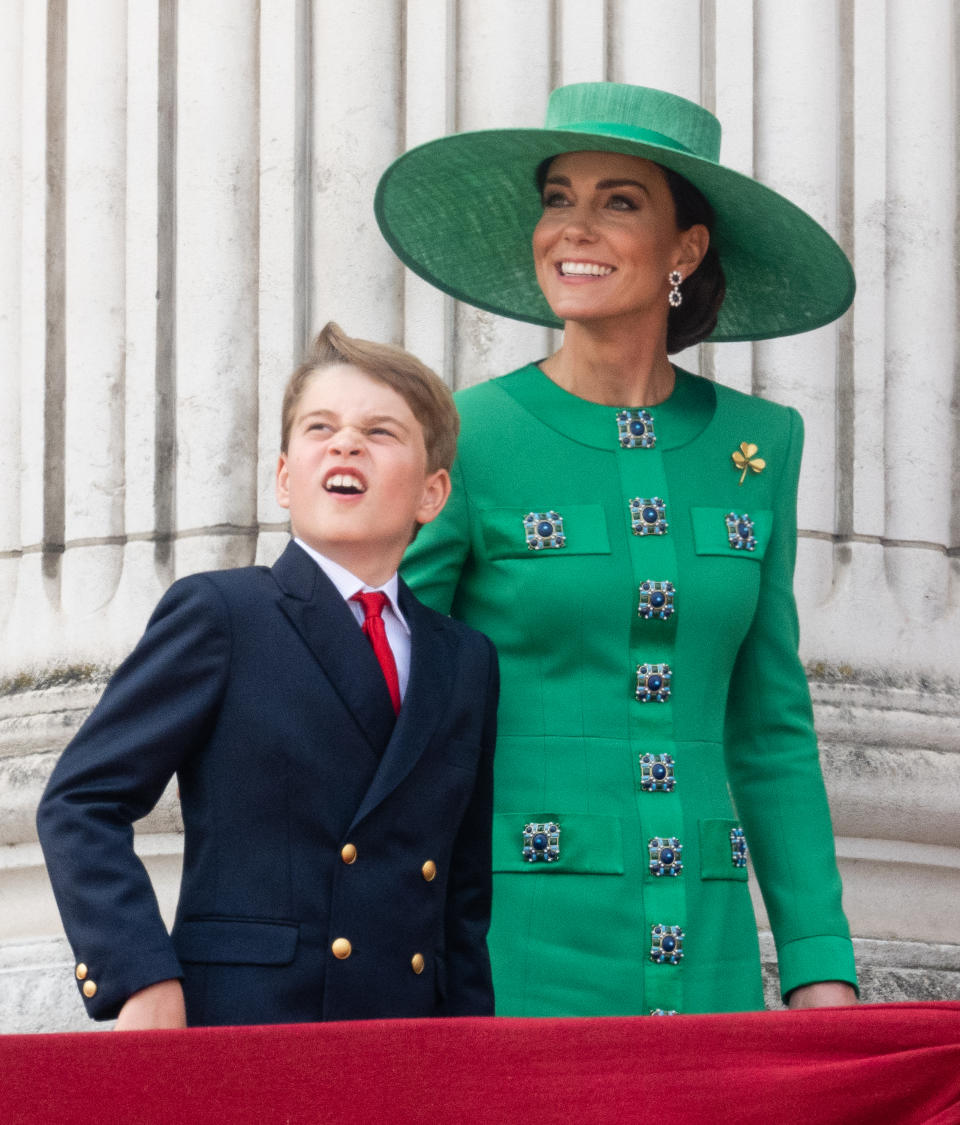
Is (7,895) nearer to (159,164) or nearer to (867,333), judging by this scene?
(159,164)

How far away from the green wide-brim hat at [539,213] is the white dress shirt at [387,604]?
647 millimetres

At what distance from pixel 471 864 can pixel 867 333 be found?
202cm

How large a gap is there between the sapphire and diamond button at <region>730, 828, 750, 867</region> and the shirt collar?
511 mm

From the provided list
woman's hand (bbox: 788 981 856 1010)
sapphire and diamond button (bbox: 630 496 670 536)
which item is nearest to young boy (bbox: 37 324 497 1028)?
sapphire and diamond button (bbox: 630 496 670 536)

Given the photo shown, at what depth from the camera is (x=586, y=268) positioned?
2.44m

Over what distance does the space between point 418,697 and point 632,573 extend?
47cm

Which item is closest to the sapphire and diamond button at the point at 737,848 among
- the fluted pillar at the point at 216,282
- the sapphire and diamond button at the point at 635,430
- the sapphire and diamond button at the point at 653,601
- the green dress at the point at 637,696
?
the green dress at the point at 637,696

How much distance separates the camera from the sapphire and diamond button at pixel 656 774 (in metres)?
2.30

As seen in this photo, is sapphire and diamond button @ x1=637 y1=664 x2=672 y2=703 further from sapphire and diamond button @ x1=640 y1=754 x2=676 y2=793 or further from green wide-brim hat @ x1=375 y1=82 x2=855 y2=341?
green wide-brim hat @ x1=375 y1=82 x2=855 y2=341

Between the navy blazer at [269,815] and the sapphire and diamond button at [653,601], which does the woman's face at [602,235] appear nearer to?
the sapphire and diamond button at [653,601]

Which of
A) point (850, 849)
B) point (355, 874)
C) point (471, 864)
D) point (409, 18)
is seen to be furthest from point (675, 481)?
point (409, 18)

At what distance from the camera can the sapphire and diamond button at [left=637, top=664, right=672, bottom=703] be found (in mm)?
2340

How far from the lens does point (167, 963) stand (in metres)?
1.77

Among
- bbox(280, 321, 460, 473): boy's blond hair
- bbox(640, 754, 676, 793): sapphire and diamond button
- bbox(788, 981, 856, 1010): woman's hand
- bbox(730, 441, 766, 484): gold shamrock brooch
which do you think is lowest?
bbox(788, 981, 856, 1010): woman's hand
